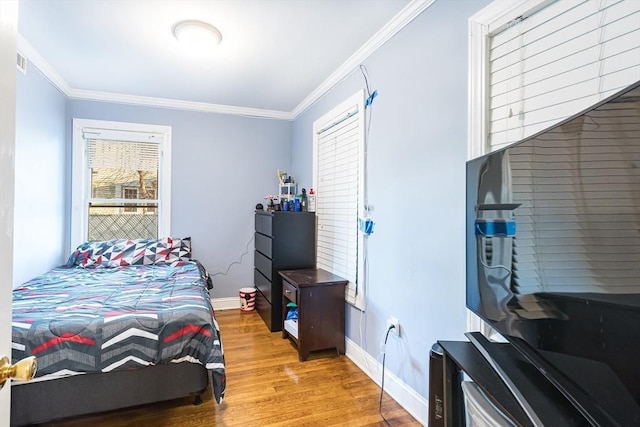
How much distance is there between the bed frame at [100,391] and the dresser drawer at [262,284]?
1.42m

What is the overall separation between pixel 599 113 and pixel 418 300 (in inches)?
55.2

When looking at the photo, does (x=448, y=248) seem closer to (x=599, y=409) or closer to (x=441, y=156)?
(x=441, y=156)

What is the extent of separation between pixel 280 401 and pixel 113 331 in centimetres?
107

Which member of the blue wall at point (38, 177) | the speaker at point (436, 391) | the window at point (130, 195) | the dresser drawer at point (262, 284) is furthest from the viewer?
the window at point (130, 195)

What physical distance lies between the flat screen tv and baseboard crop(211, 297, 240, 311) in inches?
134

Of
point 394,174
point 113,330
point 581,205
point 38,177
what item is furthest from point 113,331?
point 581,205

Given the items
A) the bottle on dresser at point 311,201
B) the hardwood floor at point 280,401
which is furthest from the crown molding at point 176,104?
the hardwood floor at point 280,401

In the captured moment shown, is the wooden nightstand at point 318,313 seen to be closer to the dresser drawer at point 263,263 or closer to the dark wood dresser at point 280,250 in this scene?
the dark wood dresser at point 280,250

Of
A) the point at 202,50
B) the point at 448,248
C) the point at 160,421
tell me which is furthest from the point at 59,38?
the point at 448,248

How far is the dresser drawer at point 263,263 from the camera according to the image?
338 centimetres

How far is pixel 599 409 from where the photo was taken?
0.72 m

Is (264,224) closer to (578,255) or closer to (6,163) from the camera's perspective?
(6,163)

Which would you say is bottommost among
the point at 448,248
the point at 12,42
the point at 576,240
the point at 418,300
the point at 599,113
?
the point at 418,300

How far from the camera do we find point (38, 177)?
2.87m
